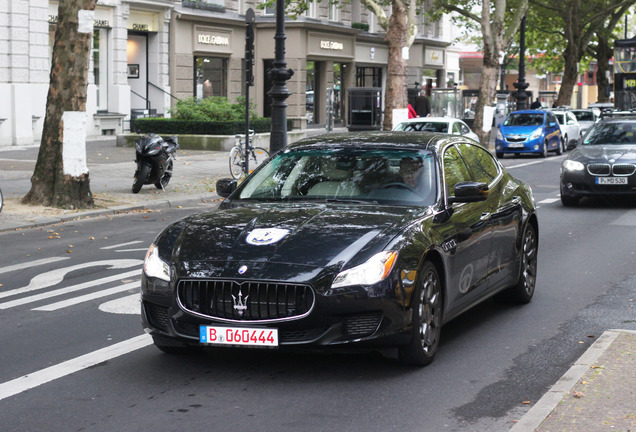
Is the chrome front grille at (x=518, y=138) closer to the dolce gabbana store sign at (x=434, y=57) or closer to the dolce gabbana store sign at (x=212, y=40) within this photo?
the dolce gabbana store sign at (x=212, y=40)

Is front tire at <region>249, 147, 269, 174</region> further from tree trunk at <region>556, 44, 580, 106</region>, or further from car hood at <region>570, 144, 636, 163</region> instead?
tree trunk at <region>556, 44, 580, 106</region>

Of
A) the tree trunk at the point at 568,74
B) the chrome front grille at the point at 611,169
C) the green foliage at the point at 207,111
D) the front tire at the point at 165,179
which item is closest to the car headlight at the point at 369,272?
the chrome front grille at the point at 611,169

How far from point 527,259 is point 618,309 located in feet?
2.85

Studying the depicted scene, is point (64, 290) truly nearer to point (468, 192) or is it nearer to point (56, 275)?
point (56, 275)

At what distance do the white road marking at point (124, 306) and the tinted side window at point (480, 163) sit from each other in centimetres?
292

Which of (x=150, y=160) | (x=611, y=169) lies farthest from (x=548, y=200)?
(x=150, y=160)

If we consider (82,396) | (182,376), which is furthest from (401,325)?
(82,396)

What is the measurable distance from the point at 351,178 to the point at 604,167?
10710 millimetres

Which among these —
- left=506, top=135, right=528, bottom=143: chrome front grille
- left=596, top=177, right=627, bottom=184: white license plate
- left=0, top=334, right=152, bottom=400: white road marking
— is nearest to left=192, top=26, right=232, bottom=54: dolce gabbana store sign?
left=506, top=135, right=528, bottom=143: chrome front grille

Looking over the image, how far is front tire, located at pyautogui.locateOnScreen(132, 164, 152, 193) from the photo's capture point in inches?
752

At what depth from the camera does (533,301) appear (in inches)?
364

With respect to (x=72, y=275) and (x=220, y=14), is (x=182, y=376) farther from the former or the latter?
(x=220, y=14)

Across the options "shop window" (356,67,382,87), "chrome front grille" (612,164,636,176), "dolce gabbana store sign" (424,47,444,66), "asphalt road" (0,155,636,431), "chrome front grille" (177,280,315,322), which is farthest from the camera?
"dolce gabbana store sign" (424,47,444,66)

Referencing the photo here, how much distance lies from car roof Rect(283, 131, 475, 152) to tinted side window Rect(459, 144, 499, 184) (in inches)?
7.7
